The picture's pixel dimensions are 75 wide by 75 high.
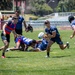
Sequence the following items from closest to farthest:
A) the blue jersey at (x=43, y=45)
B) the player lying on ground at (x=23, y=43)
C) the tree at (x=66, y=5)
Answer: the blue jersey at (x=43, y=45)
the player lying on ground at (x=23, y=43)
the tree at (x=66, y=5)

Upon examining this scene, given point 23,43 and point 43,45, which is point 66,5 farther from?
point 43,45

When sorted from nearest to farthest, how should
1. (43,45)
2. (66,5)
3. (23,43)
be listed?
(43,45), (23,43), (66,5)

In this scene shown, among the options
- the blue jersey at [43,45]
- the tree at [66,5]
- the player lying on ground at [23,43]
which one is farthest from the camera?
the tree at [66,5]

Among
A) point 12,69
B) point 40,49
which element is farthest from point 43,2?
point 12,69

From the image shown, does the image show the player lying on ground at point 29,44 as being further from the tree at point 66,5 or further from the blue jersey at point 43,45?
the tree at point 66,5

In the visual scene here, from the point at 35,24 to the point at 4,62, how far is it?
31.9 m

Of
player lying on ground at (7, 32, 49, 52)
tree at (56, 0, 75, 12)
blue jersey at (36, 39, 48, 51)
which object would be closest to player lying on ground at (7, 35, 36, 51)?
player lying on ground at (7, 32, 49, 52)

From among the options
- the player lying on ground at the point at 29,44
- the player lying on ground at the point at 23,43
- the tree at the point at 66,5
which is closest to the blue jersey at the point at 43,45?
the player lying on ground at the point at 29,44

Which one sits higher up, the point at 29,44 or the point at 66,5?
the point at 29,44

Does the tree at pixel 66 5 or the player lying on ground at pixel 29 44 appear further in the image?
the tree at pixel 66 5

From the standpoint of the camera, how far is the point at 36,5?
93.6 metres

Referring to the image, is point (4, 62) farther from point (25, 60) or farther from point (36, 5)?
point (36, 5)

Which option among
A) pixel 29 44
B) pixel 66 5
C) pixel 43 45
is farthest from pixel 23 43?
pixel 66 5

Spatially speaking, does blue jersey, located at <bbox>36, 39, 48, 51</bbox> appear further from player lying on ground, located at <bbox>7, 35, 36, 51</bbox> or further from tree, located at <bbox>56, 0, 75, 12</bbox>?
tree, located at <bbox>56, 0, 75, 12</bbox>
